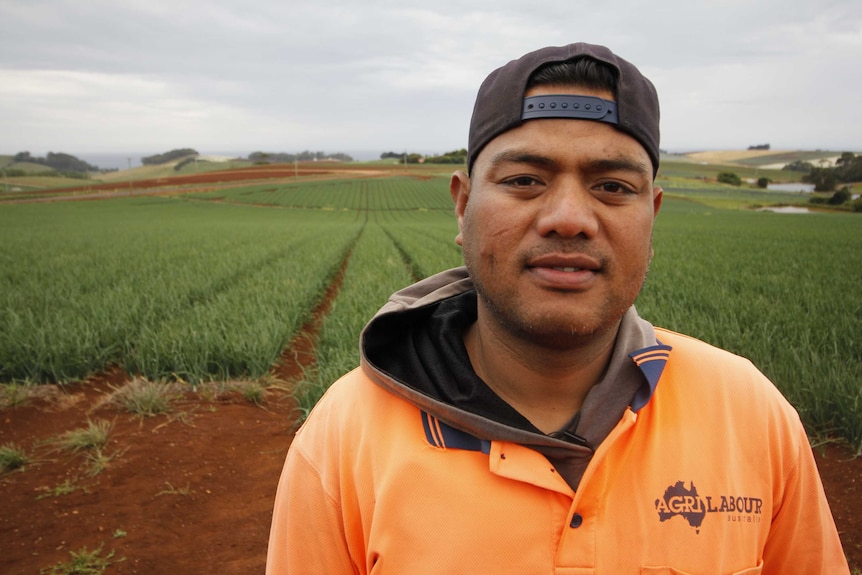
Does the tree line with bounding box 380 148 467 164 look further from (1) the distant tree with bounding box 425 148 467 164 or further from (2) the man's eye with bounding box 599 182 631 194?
(2) the man's eye with bounding box 599 182 631 194

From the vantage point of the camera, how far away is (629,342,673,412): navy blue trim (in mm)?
1104

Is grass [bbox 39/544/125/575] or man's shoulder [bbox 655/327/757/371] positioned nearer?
man's shoulder [bbox 655/327/757/371]

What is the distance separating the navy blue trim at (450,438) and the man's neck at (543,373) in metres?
0.23

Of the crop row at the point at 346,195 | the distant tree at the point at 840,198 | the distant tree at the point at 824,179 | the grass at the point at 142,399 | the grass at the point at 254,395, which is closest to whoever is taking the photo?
the grass at the point at 142,399

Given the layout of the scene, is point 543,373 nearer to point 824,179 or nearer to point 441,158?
point 824,179

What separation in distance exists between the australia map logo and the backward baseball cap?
74 centimetres

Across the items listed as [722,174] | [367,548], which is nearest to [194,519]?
[367,548]

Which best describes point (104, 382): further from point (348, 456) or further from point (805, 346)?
point (805, 346)

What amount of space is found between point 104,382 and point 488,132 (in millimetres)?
4668

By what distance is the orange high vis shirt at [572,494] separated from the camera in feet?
3.24

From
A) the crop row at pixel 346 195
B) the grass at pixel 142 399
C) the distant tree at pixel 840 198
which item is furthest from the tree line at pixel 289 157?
the grass at pixel 142 399

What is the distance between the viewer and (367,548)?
105 cm

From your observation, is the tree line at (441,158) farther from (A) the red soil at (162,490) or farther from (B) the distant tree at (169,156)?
(A) the red soil at (162,490)

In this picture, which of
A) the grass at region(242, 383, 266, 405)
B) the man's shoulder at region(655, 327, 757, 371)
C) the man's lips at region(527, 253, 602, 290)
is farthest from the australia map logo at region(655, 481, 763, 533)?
the grass at region(242, 383, 266, 405)
